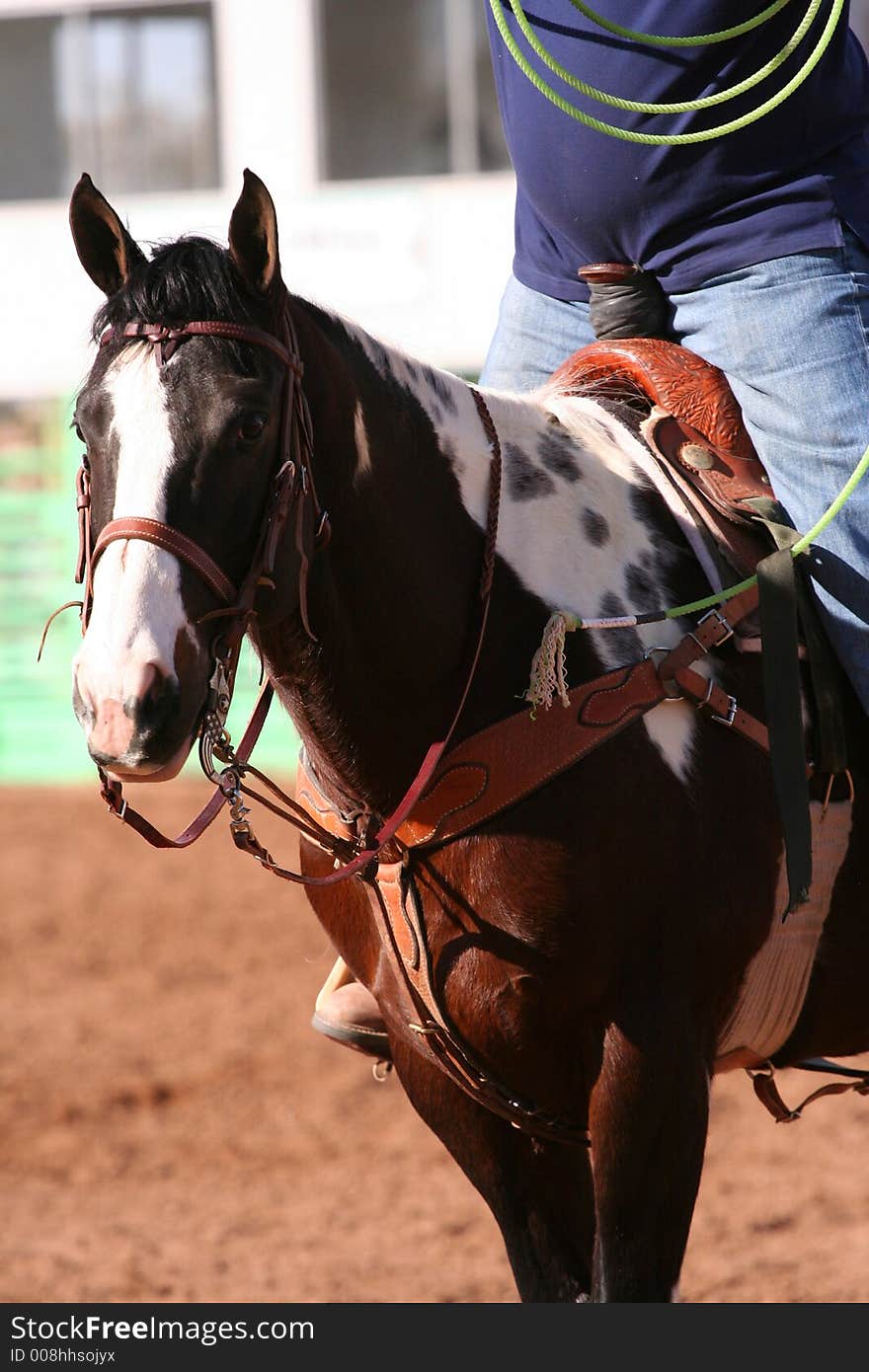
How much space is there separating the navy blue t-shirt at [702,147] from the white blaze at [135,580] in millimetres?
1055

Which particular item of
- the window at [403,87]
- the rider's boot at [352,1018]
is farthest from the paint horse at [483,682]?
the window at [403,87]

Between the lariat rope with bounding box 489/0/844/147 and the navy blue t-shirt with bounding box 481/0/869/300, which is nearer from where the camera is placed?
the lariat rope with bounding box 489/0/844/147

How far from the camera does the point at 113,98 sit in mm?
15359

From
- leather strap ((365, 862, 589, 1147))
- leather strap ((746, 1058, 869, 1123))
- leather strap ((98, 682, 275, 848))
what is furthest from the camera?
leather strap ((746, 1058, 869, 1123))

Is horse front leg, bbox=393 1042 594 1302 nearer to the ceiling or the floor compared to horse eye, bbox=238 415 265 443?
nearer to the floor

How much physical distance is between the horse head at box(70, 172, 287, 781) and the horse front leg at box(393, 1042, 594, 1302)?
0.96 metres

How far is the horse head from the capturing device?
75.8 inches

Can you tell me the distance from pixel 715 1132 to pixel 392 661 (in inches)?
140

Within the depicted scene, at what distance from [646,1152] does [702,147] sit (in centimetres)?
159

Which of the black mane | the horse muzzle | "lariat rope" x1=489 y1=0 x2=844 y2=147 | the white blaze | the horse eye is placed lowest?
the horse muzzle

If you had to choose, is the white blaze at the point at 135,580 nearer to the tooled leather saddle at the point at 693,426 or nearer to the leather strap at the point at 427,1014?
the leather strap at the point at 427,1014

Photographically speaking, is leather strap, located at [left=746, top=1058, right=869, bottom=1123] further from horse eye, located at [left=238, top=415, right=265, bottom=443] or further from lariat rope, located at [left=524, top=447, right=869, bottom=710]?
horse eye, located at [left=238, top=415, right=265, bottom=443]

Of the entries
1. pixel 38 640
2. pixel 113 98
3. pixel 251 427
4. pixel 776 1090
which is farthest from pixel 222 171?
pixel 251 427

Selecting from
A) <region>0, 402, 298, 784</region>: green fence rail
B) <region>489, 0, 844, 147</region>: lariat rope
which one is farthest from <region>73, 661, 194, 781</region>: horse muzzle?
<region>0, 402, 298, 784</region>: green fence rail
